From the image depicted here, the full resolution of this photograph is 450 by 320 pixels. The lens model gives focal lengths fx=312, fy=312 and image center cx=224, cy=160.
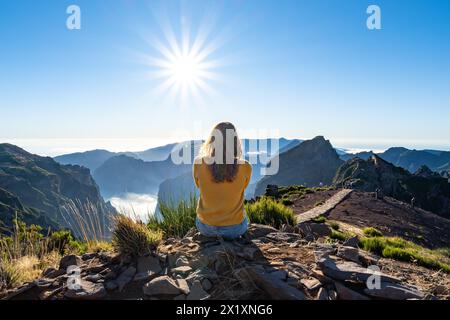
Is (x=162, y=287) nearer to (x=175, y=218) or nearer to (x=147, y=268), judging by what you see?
(x=147, y=268)

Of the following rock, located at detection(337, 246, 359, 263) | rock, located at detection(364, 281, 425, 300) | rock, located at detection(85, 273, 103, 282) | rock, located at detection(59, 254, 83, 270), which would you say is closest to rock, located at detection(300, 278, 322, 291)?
rock, located at detection(364, 281, 425, 300)

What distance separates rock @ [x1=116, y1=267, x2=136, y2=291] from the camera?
458cm

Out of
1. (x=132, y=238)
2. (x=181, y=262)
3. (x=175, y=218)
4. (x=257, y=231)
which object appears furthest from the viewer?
(x=175, y=218)

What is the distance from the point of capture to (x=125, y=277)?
15.6 ft

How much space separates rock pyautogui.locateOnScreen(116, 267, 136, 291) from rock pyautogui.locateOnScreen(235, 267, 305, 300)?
1.63 metres

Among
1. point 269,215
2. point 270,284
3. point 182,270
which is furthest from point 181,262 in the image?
point 269,215

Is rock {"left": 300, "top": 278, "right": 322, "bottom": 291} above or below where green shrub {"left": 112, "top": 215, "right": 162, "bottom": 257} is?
below

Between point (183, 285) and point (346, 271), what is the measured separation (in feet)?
7.52

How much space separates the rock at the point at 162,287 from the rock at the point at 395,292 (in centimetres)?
252

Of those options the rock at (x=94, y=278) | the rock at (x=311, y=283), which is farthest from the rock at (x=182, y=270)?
the rock at (x=311, y=283)

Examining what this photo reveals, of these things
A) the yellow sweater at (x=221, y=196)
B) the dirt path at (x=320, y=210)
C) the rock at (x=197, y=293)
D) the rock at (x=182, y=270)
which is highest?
the yellow sweater at (x=221, y=196)

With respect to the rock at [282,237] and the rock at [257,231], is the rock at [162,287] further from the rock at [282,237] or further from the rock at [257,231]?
the rock at [282,237]

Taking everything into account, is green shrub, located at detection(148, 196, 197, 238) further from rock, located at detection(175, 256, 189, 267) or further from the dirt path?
the dirt path

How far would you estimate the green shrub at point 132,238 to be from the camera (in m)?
5.36
